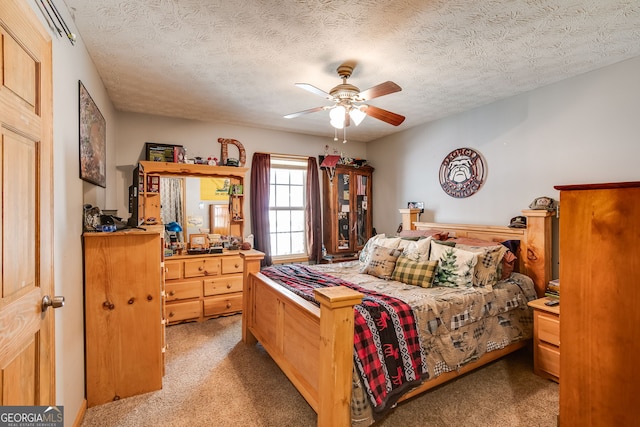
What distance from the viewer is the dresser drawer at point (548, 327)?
2307 mm

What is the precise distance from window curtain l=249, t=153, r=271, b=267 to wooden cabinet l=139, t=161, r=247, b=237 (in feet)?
0.56

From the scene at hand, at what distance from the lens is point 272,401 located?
6.91 feet

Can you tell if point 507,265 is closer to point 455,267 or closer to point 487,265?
point 487,265

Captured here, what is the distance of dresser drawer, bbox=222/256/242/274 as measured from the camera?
3.80 m

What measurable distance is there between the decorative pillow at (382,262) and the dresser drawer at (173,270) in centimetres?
210

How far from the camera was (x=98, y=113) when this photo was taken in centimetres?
254

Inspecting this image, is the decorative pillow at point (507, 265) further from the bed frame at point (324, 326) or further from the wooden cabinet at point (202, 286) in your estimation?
the wooden cabinet at point (202, 286)

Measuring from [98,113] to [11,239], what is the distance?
1.95 meters

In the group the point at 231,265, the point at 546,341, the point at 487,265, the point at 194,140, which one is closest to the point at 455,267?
the point at 487,265

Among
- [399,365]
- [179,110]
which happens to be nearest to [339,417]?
[399,365]

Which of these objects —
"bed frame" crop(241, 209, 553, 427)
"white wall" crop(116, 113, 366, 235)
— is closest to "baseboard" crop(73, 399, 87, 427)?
"bed frame" crop(241, 209, 553, 427)

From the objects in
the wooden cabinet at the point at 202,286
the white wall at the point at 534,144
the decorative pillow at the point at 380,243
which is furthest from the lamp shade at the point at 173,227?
the white wall at the point at 534,144

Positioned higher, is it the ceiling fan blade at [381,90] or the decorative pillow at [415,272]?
the ceiling fan blade at [381,90]

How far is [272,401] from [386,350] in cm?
91
